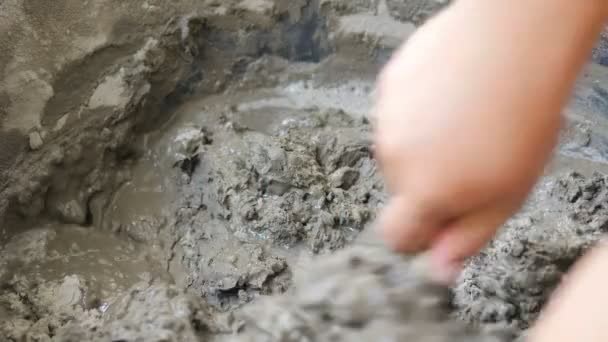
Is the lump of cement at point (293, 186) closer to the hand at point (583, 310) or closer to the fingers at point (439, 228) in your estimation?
the fingers at point (439, 228)

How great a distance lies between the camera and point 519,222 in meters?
1.12

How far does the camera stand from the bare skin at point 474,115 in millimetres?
581

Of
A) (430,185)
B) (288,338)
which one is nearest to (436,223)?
(430,185)

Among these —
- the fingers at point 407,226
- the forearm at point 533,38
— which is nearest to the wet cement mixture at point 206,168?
the fingers at point 407,226

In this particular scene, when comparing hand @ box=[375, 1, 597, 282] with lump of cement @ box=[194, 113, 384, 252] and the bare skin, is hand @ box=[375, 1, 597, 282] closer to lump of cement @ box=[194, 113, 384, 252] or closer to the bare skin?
the bare skin

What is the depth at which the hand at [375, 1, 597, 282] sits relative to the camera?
581 millimetres

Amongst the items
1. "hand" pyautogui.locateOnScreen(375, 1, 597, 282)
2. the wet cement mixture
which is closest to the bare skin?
"hand" pyautogui.locateOnScreen(375, 1, 597, 282)

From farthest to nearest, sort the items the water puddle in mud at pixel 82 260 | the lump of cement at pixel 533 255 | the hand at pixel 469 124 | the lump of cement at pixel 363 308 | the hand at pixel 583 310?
the water puddle in mud at pixel 82 260 < the lump of cement at pixel 533 255 < the lump of cement at pixel 363 308 < the hand at pixel 469 124 < the hand at pixel 583 310

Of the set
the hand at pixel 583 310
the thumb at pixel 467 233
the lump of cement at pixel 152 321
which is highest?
the hand at pixel 583 310

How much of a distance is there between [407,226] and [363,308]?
16 cm

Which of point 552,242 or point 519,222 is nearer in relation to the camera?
point 552,242

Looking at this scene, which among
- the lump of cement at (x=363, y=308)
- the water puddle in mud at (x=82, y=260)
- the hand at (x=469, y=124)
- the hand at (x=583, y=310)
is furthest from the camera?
the water puddle in mud at (x=82, y=260)

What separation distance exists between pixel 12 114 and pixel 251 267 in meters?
0.48

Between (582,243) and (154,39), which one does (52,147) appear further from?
(582,243)
